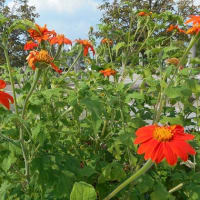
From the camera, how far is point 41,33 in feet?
5.38

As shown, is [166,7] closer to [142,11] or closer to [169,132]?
[142,11]

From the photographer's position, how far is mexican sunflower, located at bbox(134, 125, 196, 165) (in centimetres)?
80

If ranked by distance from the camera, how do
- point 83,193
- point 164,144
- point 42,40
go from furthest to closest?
point 42,40 → point 164,144 → point 83,193

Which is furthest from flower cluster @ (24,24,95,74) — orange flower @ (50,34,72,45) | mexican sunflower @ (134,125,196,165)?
mexican sunflower @ (134,125,196,165)

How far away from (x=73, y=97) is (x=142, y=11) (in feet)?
5.83

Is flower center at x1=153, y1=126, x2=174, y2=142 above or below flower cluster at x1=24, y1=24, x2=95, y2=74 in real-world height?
below

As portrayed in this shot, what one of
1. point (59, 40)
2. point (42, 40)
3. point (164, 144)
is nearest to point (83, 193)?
point (164, 144)

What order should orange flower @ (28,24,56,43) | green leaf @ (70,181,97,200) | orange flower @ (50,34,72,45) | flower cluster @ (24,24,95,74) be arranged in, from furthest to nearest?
orange flower @ (50,34,72,45) < orange flower @ (28,24,56,43) < flower cluster @ (24,24,95,74) < green leaf @ (70,181,97,200)

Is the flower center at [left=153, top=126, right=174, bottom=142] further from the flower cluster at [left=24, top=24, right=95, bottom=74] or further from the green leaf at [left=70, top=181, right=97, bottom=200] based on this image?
the flower cluster at [left=24, top=24, right=95, bottom=74]

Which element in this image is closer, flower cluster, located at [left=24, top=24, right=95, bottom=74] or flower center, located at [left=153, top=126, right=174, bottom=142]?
flower center, located at [left=153, top=126, right=174, bottom=142]

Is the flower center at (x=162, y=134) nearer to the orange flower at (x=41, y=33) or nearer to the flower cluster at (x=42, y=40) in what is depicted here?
the flower cluster at (x=42, y=40)

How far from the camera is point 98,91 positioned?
1496mm

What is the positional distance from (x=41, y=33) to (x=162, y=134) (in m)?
1.11

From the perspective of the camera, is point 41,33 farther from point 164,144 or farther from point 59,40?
point 164,144
